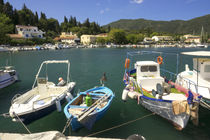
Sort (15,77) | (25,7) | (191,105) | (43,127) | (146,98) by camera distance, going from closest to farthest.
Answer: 1. (191,105)
2. (43,127)
3. (146,98)
4. (15,77)
5. (25,7)

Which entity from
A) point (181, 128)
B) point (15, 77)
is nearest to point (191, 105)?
point (181, 128)

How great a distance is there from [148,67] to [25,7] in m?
145

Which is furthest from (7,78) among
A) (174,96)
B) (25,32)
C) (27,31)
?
(27,31)

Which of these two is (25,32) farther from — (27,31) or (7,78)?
(7,78)

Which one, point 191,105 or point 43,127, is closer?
point 191,105

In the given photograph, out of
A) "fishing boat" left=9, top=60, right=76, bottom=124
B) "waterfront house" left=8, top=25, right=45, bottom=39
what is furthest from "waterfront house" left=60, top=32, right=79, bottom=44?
"fishing boat" left=9, top=60, right=76, bottom=124

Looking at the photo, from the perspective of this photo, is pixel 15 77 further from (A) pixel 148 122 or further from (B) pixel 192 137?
(B) pixel 192 137

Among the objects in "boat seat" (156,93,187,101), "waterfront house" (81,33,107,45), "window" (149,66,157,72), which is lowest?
"boat seat" (156,93,187,101)

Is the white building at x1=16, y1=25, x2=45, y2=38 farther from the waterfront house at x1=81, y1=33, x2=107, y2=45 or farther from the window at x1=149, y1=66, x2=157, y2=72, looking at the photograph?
the window at x1=149, y1=66, x2=157, y2=72

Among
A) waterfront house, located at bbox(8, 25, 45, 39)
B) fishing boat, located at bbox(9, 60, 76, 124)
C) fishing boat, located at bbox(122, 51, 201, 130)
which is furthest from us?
waterfront house, located at bbox(8, 25, 45, 39)

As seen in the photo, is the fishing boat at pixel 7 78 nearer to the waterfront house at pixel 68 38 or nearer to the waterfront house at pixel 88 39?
the waterfront house at pixel 68 38

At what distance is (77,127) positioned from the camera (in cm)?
890

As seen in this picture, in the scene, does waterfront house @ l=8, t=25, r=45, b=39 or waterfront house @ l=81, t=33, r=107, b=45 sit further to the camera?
waterfront house @ l=81, t=33, r=107, b=45

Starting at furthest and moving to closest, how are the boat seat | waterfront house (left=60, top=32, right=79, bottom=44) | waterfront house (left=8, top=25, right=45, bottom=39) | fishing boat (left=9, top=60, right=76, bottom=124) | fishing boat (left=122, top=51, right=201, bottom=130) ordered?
waterfront house (left=60, top=32, right=79, bottom=44) < waterfront house (left=8, top=25, right=45, bottom=39) < the boat seat < fishing boat (left=9, top=60, right=76, bottom=124) < fishing boat (left=122, top=51, right=201, bottom=130)
